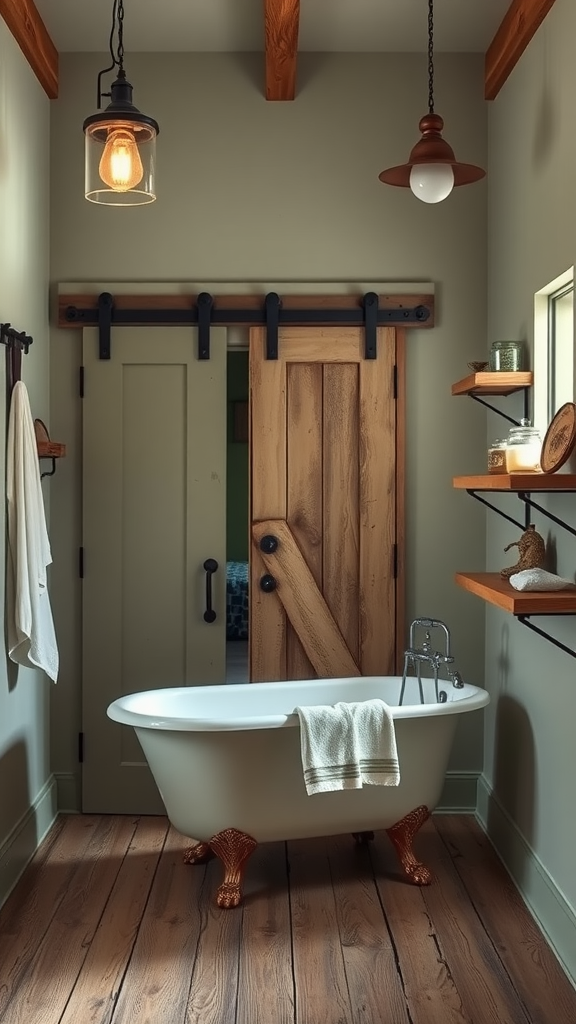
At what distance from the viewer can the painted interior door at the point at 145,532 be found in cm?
420

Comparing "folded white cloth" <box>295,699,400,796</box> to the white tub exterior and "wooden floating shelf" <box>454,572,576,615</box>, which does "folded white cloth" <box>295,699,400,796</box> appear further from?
"wooden floating shelf" <box>454,572,576,615</box>

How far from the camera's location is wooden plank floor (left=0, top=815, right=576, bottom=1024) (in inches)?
105

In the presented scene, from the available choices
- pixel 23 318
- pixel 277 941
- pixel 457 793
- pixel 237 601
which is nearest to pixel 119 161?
pixel 23 318

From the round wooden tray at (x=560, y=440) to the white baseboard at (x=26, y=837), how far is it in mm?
2148

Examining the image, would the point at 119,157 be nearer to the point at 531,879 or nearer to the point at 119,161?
the point at 119,161

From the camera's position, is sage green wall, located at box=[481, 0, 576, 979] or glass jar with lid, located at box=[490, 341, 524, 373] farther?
glass jar with lid, located at box=[490, 341, 524, 373]

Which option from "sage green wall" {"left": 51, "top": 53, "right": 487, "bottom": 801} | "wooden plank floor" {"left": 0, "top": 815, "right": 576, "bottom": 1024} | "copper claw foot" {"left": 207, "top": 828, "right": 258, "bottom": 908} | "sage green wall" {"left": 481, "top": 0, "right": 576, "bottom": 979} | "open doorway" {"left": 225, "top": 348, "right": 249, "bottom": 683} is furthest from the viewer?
"open doorway" {"left": 225, "top": 348, "right": 249, "bottom": 683}

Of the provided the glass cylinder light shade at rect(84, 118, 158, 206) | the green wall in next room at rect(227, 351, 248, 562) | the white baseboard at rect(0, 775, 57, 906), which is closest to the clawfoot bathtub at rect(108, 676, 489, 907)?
the white baseboard at rect(0, 775, 57, 906)

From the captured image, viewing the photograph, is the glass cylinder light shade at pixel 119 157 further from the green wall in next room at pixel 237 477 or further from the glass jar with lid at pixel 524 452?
the green wall in next room at pixel 237 477

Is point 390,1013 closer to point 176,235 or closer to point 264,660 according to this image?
point 264,660

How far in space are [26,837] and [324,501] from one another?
1.73m

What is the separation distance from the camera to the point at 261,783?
332 centimetres

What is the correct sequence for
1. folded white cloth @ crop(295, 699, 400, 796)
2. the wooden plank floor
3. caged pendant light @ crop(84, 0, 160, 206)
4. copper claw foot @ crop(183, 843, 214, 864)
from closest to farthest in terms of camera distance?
the wooden plank floor
caged pendant light @ crop(84, 0, 160, 206)
folded white cloth @ crop(295, 699, 400, 796)
copper claw foot @ crop(183, 843, 214, 864)

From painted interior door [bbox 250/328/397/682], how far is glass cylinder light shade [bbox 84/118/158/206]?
1.36 metres
